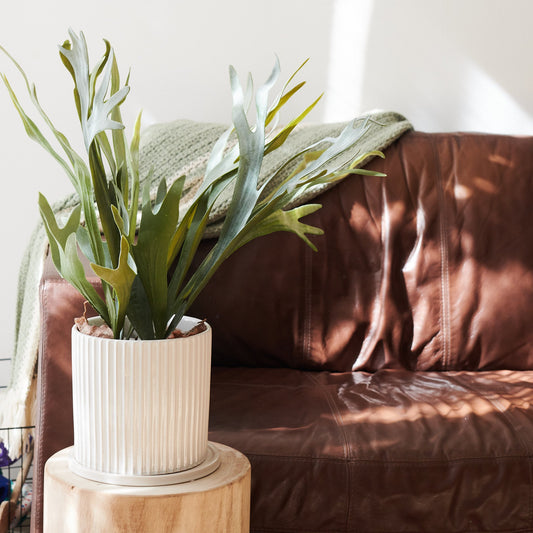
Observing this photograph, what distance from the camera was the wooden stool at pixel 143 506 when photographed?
3.17ft

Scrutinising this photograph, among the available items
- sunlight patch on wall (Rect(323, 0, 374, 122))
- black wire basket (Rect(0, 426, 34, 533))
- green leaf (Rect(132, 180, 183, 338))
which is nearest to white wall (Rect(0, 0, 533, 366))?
sunlight patch on wall (Rect(323, 0, 374, 122))

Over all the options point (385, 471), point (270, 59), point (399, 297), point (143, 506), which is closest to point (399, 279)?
point (399, 297)

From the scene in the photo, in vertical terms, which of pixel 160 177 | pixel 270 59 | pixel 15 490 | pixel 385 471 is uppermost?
pixel 270 59

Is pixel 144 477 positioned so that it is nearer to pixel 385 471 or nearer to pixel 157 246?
pixel 157 246

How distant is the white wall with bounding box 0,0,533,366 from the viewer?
2.06 meters

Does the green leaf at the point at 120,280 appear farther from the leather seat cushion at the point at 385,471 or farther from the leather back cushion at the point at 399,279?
the leather back cushion at the point at 399,279

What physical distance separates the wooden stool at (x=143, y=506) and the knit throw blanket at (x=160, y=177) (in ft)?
2.18

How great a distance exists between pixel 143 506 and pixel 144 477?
48 millimetres

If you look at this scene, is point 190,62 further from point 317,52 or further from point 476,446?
point 476,446

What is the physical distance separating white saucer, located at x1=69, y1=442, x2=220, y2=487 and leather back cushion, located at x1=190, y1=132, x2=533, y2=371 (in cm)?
75

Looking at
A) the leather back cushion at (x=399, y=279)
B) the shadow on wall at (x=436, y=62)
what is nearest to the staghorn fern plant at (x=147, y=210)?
the leather back cushion at (x=399, y=279)

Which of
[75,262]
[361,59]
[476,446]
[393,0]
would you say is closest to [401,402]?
[476,446]

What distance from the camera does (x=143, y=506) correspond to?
97 cm

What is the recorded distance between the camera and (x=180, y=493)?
98cm
